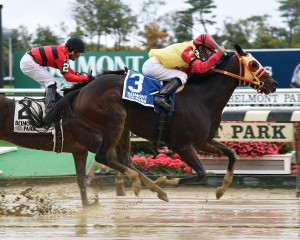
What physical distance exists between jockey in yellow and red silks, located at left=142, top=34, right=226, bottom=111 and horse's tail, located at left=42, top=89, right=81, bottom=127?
0.75 metres

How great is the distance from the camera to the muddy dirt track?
5.65 metres

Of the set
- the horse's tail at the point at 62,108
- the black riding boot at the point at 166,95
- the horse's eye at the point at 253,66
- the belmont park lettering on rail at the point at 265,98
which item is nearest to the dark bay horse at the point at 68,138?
the horse's tail at the point at 62,108

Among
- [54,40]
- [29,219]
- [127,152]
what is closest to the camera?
[29,219]

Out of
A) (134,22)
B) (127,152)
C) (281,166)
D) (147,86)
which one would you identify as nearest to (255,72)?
(147,86)

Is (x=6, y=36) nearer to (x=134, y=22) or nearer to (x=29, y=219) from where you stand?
(x=134, y=22)

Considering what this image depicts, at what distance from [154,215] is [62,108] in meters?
1.44

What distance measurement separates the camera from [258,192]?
865 centimetres

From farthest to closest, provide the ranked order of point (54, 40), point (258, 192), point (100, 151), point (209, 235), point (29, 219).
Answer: point (54, 40)
point (258, 192)
point (100, 151)
point (29, 219)
point (209, 235)

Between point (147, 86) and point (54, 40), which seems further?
point (54, 40)

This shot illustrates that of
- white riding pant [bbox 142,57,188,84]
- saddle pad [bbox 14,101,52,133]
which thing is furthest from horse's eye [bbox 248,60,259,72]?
saddle pad [bbox 14,101,52,133]

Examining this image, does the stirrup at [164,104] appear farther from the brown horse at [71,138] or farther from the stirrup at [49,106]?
the stirrup at [49,106]

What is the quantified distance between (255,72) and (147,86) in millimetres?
1004

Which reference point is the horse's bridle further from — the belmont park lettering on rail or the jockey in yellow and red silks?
the belmont park lettering on rail

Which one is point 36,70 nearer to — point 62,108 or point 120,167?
point 62,108
